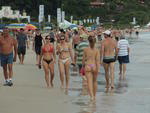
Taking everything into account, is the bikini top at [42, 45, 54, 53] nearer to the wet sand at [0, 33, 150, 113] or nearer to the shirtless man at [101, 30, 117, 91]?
the wet sand at [0, 33, 150, 113]

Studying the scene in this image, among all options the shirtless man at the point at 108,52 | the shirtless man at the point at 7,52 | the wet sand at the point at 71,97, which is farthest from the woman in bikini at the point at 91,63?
the shirtless man at the point at 7,52

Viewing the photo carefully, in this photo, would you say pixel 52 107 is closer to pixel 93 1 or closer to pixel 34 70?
pixel 34 70

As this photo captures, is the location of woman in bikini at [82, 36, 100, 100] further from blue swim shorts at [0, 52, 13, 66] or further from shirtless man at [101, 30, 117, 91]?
blue swim shorts at [0, 52, 13, 66]

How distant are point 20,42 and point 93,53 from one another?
1149 centimetres

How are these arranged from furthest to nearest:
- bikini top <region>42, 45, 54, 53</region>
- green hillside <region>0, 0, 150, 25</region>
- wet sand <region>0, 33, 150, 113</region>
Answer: green hillside <region>0, 0, 150, 25</region>
bikini top <region>42, 45, 54, 53</region>
wet sand <region>0, 33, 150, 113</region>

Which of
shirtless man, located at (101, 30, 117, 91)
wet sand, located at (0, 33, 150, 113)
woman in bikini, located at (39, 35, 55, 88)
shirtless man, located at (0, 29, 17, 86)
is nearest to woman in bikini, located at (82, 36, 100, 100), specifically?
wet sand, located at (0, 33, 150, 113)

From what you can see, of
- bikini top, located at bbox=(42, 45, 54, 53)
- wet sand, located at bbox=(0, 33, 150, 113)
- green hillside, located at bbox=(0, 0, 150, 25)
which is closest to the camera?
wet sand, located at bbox=(0, 33, 150, 113)

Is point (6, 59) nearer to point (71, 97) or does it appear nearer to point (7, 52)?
point (7, 52)

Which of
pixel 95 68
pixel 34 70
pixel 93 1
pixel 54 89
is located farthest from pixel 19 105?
pixel 93 1

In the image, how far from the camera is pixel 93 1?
147m

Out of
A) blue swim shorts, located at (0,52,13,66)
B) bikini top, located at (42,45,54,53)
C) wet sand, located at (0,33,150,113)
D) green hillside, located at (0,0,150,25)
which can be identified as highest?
green hillside, located at (0,0,150,25)

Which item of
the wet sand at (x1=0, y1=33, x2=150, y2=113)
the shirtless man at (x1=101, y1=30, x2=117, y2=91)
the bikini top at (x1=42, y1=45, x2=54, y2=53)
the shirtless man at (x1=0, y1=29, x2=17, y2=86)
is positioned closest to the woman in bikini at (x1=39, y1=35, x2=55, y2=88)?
the bikini top at (x1=42, y1=45, x2=54, y2=53)

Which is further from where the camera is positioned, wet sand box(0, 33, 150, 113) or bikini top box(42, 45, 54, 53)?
bikini top box(42, 45, 54, 53)

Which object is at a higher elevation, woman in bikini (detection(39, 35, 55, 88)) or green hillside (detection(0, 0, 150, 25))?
green hillside (detection(0, 0, 150, 25))
